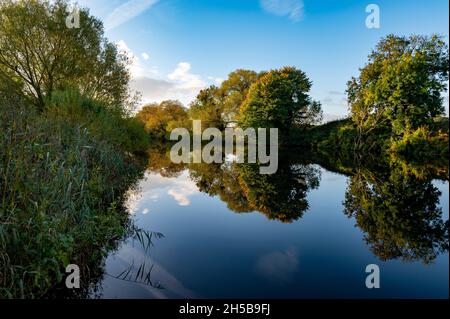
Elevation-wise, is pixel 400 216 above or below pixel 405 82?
below

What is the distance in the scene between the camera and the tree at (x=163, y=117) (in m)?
56.6

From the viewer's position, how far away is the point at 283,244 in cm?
529

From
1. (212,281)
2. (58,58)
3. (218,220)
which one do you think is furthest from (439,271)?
(58,58)

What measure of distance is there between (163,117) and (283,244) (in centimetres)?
5644

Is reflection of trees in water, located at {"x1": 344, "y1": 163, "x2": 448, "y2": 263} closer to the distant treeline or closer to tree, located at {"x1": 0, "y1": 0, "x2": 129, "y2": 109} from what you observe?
the distant treeline

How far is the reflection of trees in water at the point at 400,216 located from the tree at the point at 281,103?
2402 centimetres

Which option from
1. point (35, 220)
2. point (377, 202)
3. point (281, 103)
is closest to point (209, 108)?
point (281, 103)

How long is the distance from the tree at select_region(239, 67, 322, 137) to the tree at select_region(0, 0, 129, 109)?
1842 cm

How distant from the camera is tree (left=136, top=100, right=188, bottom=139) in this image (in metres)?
56.6

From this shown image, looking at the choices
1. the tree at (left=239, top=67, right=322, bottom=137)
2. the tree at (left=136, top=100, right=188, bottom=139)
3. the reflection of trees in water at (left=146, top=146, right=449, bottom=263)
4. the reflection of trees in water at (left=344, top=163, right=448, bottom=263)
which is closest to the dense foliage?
the reflection of trees in water at (left=146, top=146, right=449, bottom=263)

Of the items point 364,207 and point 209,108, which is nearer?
point 364,207

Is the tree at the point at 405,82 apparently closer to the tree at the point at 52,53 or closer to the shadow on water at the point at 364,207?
the shadow on water at the point at 364,207

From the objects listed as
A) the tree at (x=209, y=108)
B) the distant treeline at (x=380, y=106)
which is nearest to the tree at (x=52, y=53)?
the distant treeline at (x=380, y=106)

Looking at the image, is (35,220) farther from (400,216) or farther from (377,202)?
(377,202)
